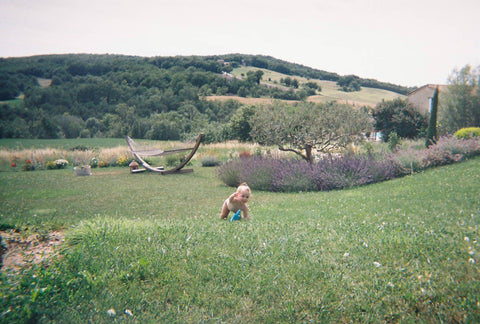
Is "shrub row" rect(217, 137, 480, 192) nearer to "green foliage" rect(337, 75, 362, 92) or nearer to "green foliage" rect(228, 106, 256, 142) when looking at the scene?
"green foliage" rect(228, 106, 256, 142)

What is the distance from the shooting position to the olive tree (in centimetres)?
1401

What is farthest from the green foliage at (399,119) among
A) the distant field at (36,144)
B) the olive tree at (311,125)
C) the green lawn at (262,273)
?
the green lawn at (262,273)

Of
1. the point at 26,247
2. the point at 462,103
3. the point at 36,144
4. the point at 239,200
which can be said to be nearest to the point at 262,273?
the point at 239,200

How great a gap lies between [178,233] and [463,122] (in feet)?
94.5

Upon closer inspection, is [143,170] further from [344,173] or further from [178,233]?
[178,233]

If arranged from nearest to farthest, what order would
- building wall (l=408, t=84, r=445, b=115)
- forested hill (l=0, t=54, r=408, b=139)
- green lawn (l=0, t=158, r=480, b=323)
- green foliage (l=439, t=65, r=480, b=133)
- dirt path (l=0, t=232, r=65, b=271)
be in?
green lawn (l=0, t=158, r=480, b=323)
dirt path (l=0, t=232, r=65, b=271)
green foliage (l=439, t=65, r=480, b=133)
forested hill (l=0, t=54, r=408, b=139)
building wall (l=408, t=84, r=445, b=115)

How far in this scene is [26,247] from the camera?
3.75 metres

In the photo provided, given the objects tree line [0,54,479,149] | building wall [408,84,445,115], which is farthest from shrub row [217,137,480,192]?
building wall [408,84,445,115]

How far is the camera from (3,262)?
10.7ft

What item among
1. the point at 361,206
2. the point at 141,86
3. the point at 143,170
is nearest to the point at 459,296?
the point at 361,206

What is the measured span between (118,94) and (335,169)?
4149cm

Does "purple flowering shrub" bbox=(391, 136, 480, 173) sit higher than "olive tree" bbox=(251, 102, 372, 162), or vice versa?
"olive tree" bbox=(251, 102, 372, 162)

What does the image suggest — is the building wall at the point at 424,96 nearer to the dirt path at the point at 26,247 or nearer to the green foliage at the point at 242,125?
the green foliage at the point at 242,125

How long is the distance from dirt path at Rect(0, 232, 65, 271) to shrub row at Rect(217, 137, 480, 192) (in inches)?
332
